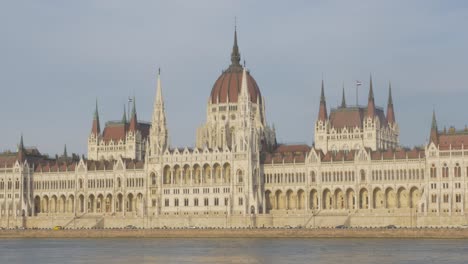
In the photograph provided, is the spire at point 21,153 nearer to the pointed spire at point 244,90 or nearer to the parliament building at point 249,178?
the parliament building at point 249,178

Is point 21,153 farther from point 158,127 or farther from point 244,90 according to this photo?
point 244,90

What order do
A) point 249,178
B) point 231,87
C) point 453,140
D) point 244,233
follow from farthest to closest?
point 231,87 < point 249,178 < point 453,140 < point 244,233

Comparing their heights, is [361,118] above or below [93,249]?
above

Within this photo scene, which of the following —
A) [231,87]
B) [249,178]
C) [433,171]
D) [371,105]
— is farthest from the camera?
[231,87]

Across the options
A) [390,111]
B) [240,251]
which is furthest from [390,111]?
[240,251]

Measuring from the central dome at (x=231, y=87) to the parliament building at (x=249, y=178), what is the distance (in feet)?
0.69

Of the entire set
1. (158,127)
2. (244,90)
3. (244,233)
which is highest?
(244,90)

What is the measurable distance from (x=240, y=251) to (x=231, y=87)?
72.0 meters

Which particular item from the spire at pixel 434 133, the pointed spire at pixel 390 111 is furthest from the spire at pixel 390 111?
the spire at pixel 434 133

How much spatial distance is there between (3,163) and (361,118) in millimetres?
60186

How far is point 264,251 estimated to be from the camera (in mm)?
118250

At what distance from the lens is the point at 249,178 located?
166 meters

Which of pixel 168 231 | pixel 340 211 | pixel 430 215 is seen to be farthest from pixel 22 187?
pixel 430 215

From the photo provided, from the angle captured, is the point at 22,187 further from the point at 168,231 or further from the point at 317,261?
the point at 317,261
